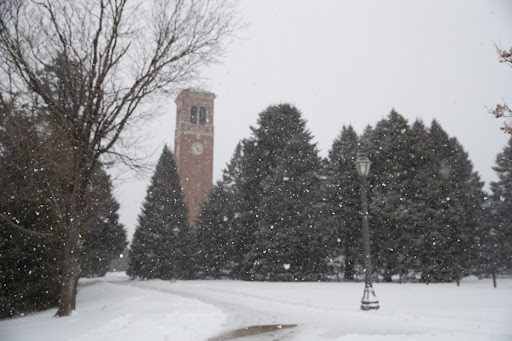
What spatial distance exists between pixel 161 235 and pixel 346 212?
19.4m

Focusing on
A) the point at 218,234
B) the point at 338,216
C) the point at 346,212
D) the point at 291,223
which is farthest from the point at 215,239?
the point at 346,212

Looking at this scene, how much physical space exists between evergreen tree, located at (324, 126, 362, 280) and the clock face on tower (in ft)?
103

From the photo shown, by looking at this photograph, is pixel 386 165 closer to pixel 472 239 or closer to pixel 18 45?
pixel 472 239

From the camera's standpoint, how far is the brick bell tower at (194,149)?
197 feet

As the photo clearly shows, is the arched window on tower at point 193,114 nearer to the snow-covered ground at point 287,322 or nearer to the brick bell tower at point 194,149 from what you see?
the brick bell tower at point 194,149

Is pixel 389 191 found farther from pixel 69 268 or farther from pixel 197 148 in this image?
pixel 197 148

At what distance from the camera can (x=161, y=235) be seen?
40125 mm

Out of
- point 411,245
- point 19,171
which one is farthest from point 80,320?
point 411,245

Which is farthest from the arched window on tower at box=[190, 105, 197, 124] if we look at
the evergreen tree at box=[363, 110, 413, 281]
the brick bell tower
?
the evergreen tree at box=[363, 110, 413, 281]

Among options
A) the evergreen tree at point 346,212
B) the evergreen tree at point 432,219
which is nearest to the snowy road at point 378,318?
the evergreen tree at point 432,219

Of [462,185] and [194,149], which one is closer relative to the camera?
[462,185]

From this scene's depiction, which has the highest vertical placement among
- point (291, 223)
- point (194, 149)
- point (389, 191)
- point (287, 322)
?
point (194, 149)

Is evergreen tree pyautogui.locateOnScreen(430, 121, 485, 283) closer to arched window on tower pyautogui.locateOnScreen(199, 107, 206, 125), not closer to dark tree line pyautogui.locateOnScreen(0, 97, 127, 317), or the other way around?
dark tree line pyautogui.locateOnScreen(0, 97, 127, 317)

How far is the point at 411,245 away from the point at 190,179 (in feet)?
129
